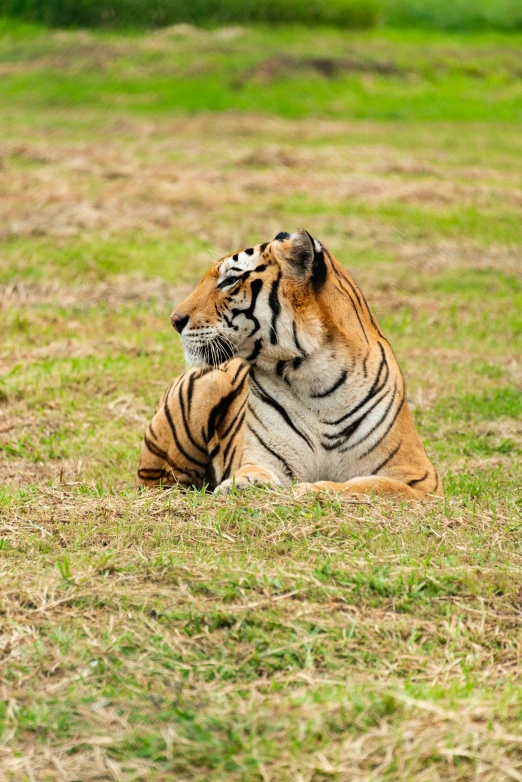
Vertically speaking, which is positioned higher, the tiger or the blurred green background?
the blurred green background

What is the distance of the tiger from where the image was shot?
14.5 feet

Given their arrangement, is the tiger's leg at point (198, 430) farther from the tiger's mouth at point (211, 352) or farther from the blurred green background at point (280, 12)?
the blurred green background at point (280, 12)

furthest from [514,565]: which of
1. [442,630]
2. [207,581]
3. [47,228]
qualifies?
[47,228]

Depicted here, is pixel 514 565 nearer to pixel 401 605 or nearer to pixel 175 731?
pixel 401 605

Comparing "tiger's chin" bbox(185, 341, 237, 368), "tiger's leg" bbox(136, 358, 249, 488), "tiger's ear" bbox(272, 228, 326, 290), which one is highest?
"tiger's ear" bbox(272, 228, 326, 290)

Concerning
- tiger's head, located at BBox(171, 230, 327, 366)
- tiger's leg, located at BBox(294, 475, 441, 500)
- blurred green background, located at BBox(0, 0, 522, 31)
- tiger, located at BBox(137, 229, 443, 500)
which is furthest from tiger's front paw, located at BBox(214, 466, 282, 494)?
blurred green background, located at BBox(0, 0, 522, 31)

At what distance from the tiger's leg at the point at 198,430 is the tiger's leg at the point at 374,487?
28.9 inches

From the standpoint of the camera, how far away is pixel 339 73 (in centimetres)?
2123

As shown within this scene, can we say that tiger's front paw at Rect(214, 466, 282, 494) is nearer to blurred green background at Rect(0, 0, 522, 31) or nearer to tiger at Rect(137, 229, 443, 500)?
tiger at Rect(137, 229, 443, 500)

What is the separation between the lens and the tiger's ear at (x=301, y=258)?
439 centimetres

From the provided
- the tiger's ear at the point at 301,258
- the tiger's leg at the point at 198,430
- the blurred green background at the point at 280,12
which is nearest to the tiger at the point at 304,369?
the tiger's ear at the point at 301,258

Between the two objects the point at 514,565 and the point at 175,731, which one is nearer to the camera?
the point at 175,731

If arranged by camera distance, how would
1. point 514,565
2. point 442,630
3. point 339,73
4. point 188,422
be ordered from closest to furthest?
point 442,630 → point 514,565 → point 188,422 → point 339,73

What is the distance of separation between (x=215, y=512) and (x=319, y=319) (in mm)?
969
